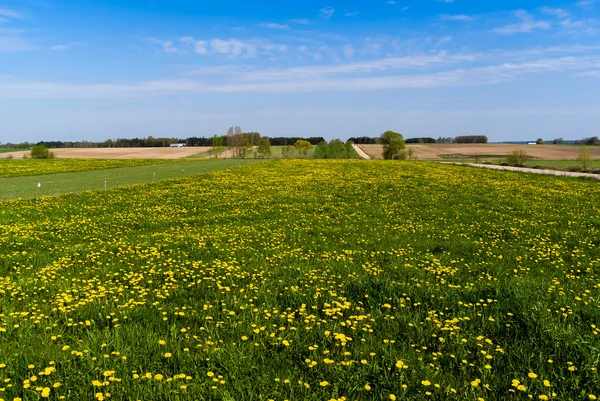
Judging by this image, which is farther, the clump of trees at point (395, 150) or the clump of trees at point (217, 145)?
the clump of trees at point (217, 145)

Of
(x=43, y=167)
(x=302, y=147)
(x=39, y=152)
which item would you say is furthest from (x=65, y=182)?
(x=302, y=147)

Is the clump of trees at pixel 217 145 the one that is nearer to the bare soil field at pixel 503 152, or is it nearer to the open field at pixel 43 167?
the bare soil field at pixel 503 152

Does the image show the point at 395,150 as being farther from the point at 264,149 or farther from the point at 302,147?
the point at 264,149

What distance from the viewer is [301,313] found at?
6.55 m

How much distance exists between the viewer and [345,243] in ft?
39.2

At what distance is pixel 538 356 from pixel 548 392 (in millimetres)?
862

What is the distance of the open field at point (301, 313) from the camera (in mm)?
4637

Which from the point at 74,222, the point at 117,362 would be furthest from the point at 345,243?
the point at 74,222

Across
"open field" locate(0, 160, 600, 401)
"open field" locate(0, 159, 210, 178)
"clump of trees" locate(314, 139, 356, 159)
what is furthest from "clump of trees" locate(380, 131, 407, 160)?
"open field" locate(0, 160, 600, 401)

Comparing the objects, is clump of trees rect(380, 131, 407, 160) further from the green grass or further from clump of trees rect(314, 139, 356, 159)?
the green grass

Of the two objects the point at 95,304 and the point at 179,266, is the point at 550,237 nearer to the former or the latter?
the point at 179,266

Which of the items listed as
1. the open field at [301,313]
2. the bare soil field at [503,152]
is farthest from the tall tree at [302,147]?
the open field at [301,313]

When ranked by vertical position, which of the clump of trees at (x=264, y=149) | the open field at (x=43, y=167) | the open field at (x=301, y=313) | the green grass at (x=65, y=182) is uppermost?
the clump of trees at (x=264, y=149)

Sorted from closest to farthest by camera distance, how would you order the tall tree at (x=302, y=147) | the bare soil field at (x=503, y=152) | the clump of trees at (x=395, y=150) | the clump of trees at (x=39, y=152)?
1. the clump of trees at (x=39, y=152)
2. the bare soil field at (x=503, y=152)
3. the clump of trees at (x=395, y=150)
4. the tall tree at (x=302, y=147)
